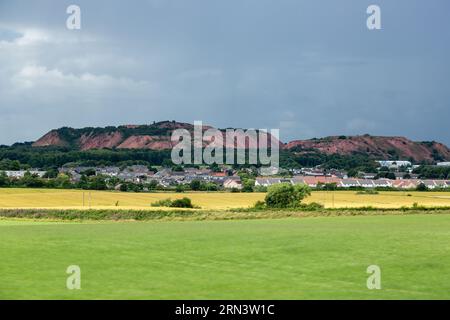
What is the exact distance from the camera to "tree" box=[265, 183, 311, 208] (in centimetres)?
8712

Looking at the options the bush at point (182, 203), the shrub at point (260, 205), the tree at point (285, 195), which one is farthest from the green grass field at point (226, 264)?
the bush at point (182, 203)

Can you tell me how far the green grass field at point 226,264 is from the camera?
807 inches

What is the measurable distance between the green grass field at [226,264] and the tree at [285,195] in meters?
46.2

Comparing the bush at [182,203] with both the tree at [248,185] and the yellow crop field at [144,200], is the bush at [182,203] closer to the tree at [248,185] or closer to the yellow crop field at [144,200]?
the yellow crop field at [144,200]

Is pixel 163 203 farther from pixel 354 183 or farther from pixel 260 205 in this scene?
pixel 354 183

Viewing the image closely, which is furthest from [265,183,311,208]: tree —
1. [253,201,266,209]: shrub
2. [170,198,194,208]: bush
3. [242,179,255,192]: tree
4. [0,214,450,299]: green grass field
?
[0,214,450,299]: green grass field

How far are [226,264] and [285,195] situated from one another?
61.5 m

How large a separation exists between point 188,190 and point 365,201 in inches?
1605

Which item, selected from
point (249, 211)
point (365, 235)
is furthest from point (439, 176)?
point (365, 235)

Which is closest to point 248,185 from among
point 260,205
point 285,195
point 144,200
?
point 144,200

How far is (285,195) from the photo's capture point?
8762cm

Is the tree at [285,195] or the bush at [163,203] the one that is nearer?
the tree at [285,195]
